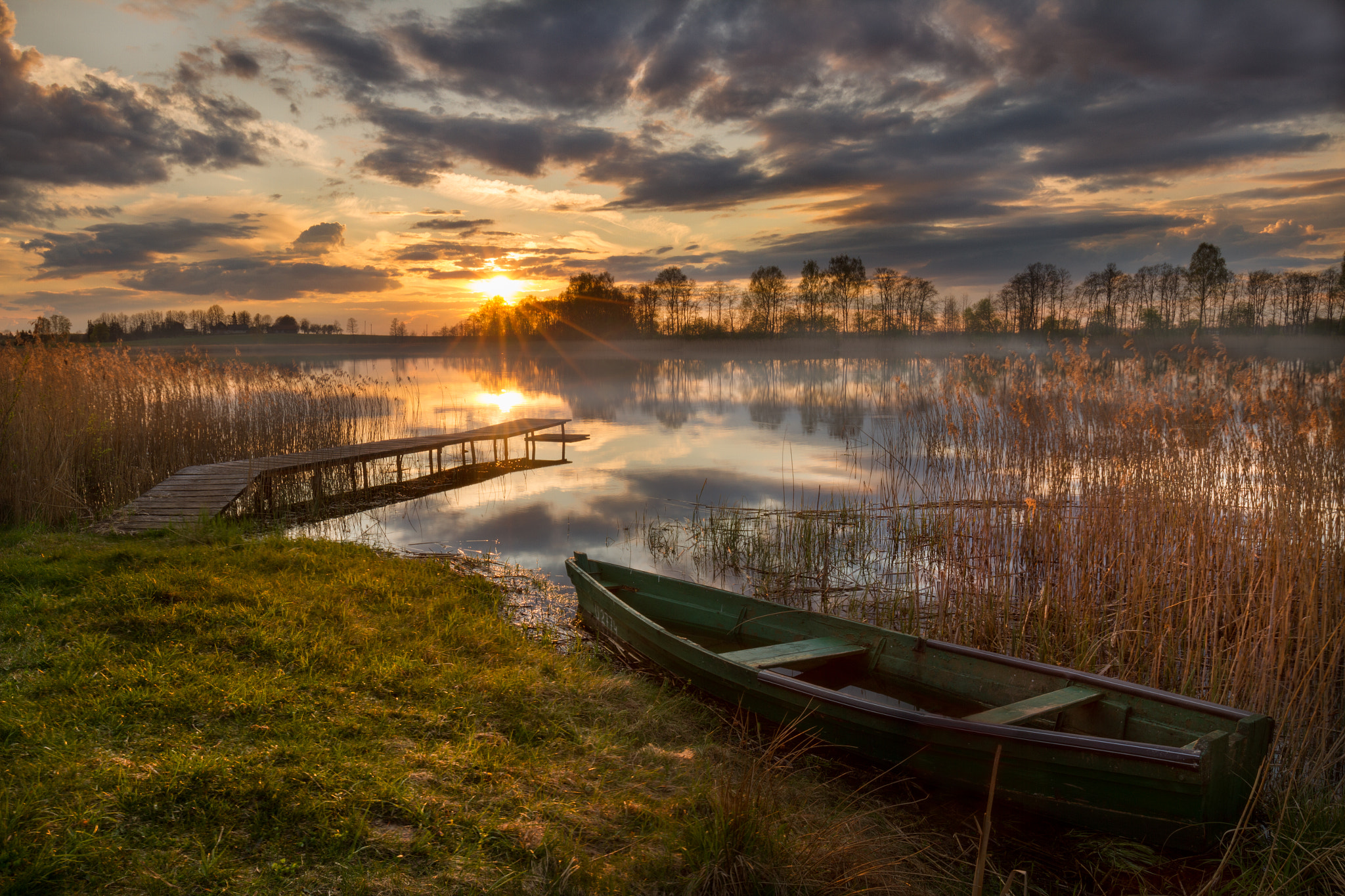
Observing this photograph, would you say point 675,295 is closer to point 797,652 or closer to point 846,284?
point 846,284

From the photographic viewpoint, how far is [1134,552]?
6320 millimetres

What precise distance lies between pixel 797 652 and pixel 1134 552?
3614mm

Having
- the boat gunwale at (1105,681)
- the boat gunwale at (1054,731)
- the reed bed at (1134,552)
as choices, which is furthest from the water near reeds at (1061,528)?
the boat gunwale at (1054,731)

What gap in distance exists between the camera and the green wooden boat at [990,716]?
3295mm

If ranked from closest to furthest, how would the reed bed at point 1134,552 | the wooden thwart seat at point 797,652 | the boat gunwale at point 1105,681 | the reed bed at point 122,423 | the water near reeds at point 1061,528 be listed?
the boat gunwale at point 1105,681, the reed bed at point 1134,552, the wooden thwart seat at point 797,652, the water near reeds at point 1061,528, the reed bed at point 122,423

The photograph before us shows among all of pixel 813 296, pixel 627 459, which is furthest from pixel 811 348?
pixel 627 459

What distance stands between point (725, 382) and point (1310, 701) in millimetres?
30204

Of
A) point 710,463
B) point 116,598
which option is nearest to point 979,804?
point 116,598

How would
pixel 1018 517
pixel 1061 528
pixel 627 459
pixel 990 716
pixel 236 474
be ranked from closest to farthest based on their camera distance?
pixel 990 716, pixel 1061 528, pixel 1018 517, pixel 236 474, pixel 627 459

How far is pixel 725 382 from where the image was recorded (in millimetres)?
Answer: 34531

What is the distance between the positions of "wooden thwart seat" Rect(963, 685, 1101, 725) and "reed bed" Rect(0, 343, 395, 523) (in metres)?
10.7

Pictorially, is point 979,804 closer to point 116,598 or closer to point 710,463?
point 116,598

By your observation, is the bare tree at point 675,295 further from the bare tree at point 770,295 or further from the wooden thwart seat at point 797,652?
the wooden thwart seat at point 797,652

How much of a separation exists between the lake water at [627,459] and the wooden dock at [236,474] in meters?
1.20
